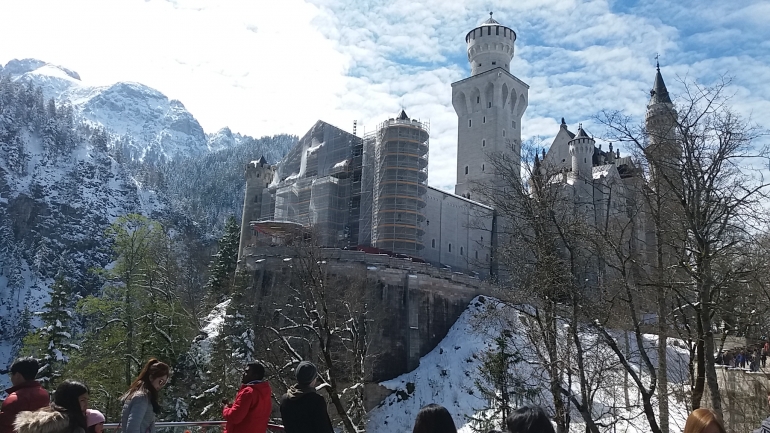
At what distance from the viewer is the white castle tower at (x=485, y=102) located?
58.4 m

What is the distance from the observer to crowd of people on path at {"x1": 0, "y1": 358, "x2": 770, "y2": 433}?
154 inches

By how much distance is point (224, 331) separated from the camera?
27000 millimetres

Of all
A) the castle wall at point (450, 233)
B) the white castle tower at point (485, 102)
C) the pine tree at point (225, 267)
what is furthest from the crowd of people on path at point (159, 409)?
the white castle tower at point (485, 102)

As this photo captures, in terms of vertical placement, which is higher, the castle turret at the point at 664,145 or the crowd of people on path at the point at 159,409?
the castle turret at the point at 664,145

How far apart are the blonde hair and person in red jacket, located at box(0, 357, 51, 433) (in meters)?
5.37

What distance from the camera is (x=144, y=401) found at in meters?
5.06

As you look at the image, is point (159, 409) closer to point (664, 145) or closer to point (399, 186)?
point (664, 145)

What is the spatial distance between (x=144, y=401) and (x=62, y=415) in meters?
0.97

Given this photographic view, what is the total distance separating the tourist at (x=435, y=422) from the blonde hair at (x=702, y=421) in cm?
161

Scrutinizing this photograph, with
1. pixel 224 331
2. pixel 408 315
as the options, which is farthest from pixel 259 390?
pixel 408 315

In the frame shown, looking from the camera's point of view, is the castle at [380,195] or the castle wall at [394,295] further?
the castle at [380,195]

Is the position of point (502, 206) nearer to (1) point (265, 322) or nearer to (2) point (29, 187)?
(1) point (265, 322)

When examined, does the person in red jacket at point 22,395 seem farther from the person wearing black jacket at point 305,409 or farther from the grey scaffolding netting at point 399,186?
the grey scaffolding netting at point 399,186

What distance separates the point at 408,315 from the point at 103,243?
9306cm
